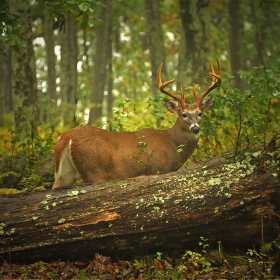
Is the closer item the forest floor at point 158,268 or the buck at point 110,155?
the forest floor at point 158,268

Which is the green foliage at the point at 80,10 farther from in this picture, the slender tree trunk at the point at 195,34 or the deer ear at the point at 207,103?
the slender tree trunk at the point at 195,34

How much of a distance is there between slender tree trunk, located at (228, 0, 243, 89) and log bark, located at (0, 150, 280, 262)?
12677 mm

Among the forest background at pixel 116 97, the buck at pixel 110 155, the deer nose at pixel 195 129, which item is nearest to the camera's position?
the buck at pixel 110 155

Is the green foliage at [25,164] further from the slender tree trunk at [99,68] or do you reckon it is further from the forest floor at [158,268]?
the slender tree trunk at [99,68]

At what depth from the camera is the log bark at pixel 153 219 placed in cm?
480

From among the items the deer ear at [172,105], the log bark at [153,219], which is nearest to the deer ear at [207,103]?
the deer ear at [172,105]

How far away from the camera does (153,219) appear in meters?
4.87

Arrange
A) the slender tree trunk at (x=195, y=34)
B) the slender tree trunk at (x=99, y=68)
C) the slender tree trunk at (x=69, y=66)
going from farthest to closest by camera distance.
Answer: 1. the slender tree trunk at (x=99, y=68)
2. the slender tree trunk at (x=69, y=66)
3. the slender tree trunk at (x=195, y=34)

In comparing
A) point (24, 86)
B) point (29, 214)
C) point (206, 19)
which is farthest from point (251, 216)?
point (206, 19)

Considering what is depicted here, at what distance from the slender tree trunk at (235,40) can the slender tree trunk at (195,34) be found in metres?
6.05

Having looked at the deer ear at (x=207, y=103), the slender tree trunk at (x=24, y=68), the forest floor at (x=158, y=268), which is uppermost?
the slender tree trunk at (x=24, y=68)

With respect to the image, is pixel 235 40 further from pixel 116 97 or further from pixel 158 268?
pixel 158 268

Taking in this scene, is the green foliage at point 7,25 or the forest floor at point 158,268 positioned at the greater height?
the green foliage at point 7,25

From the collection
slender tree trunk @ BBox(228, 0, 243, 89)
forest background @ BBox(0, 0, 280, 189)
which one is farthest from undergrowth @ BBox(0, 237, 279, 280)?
slender tree trunk @ BBox(228, 0, 243, 89)
